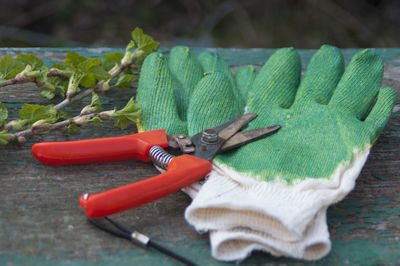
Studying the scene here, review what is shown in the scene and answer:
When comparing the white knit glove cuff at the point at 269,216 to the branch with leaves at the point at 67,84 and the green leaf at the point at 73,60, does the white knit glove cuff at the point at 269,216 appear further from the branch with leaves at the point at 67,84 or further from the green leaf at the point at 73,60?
the green leaf at the point at 73,60

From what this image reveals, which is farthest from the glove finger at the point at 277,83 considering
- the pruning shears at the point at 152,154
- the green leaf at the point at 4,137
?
the green leaf at the point at 4,137

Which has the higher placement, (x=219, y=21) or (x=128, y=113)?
(x=128, y=113)

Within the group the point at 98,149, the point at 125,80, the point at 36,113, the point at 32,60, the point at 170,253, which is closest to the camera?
the point at 170,253

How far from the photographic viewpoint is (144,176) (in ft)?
3.50

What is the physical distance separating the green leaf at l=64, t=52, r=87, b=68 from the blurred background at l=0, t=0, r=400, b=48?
6.27 ft

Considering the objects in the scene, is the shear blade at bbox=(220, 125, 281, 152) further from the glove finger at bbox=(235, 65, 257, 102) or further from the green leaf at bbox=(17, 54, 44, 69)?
the green leaf at bbox=(17, 54, 44, 69)

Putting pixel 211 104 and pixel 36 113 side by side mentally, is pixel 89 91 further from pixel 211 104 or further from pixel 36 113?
pixel 211 104

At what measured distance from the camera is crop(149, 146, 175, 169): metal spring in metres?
1.01

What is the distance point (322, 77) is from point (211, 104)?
0.37 metres

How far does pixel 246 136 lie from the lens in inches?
43.7

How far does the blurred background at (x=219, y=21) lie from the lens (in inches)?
130

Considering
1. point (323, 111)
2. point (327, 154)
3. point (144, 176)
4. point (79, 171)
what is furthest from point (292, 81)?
point (79, 171)

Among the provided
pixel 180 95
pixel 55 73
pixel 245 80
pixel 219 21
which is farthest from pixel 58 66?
pixel 219 21

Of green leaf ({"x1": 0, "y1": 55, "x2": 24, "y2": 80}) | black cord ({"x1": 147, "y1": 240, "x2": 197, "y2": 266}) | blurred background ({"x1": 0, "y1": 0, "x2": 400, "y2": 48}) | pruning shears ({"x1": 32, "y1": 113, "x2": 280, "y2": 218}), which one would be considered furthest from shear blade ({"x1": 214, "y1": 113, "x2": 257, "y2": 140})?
blurred background ({"x1": 0, "y1": 0, "x2": 400, "y2": 48})
